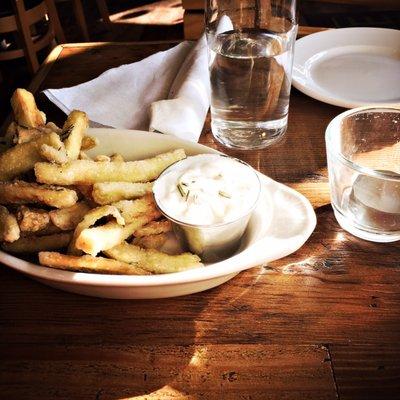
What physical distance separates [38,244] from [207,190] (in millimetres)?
254

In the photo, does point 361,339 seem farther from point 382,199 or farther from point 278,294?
point 382,199

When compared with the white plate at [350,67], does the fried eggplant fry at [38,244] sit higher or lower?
higher

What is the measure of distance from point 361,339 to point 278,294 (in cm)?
13

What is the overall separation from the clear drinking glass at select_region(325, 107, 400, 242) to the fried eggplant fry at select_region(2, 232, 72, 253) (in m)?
0.43

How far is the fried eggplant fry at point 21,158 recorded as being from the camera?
2.51 ft

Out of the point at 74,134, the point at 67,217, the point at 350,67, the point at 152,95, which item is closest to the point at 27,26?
the point at 152,95

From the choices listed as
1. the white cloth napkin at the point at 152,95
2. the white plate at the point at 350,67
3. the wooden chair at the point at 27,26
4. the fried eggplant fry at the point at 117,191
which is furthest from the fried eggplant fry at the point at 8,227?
the wooden chair at the point at 27,26

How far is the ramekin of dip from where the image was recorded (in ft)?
2.32

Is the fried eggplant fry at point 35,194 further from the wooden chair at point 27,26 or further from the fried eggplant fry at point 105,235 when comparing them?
the wooden chair at point 27,26

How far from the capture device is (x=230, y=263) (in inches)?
26.3

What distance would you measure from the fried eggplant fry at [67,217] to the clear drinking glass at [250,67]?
38 cm

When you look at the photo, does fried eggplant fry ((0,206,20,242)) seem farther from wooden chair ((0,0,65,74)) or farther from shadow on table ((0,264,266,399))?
wooden chair ((0,0,65,74))

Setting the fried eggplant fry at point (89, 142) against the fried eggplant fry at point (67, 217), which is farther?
the fried eggplant fry at point (89, 142)

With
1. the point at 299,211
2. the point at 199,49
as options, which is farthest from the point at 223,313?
the point at 199,49
